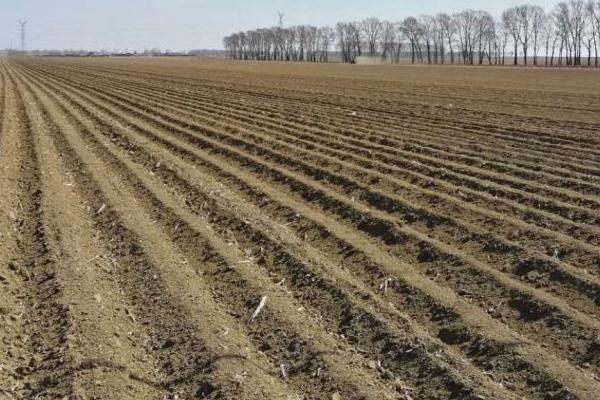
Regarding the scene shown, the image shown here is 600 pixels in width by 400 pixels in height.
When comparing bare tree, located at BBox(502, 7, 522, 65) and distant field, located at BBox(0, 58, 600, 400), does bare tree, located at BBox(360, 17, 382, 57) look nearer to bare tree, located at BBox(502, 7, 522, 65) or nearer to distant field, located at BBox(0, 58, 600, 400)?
bare tree, located at BBox(502, 7, 522, 65)

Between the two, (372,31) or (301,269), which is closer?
(301,269)

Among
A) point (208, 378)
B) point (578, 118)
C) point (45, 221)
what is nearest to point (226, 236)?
point (45, 221)

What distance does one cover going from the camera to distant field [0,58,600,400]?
4.25 metres

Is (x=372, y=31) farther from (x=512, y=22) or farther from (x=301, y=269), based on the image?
(x=301, y=269)

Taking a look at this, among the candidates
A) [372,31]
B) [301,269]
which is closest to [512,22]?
[372,31]

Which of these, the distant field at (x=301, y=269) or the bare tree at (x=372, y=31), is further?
the bare tree at (x=372, y=31)

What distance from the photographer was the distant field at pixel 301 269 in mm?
4246

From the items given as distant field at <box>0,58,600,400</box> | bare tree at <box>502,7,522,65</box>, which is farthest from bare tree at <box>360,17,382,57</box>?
distant field at <box>0,58,600,400</box>

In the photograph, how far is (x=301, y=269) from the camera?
20.1ft

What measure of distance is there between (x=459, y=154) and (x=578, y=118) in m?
7.15

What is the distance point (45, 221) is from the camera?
24.7ft

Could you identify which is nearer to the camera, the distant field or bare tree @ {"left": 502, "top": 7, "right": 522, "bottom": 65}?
the distant field

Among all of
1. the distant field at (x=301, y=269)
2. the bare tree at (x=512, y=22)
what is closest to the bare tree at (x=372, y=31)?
the bare tree at (x=512, y=22)

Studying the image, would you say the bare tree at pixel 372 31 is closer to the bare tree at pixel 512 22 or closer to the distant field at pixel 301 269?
the bare tree at pixel 512 22
